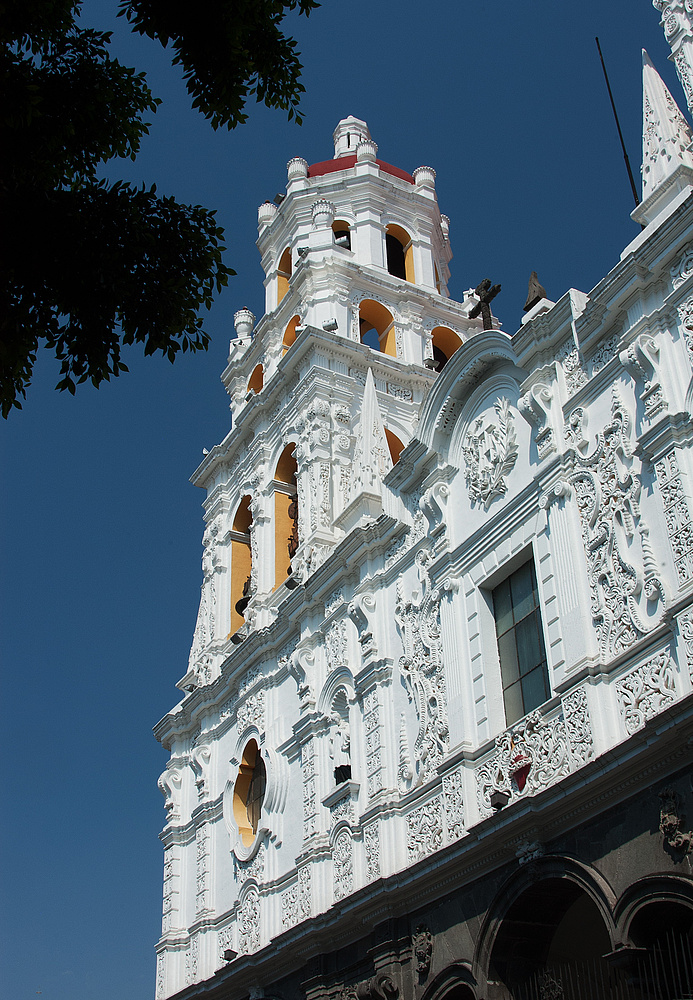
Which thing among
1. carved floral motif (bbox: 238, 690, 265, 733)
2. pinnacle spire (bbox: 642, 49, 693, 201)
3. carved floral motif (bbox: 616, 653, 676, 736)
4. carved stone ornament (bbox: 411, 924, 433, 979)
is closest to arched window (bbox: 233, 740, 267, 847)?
carved floral motif (bbox: 238, 690, 265, 733)

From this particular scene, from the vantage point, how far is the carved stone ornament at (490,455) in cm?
1424

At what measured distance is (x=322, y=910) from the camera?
1529cm

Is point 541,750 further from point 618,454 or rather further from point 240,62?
point 240,62

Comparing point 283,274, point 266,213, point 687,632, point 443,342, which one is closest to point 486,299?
point 687,632

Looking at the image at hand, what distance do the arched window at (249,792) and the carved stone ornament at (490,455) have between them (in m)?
7.06

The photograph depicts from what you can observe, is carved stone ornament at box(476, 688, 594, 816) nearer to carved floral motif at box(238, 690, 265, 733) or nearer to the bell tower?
the bell tower

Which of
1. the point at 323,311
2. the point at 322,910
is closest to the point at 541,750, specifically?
the point at 322,910

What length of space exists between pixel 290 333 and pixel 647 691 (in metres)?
15.9

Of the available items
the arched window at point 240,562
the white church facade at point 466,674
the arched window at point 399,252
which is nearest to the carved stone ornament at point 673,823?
the white church facade at point 466,674

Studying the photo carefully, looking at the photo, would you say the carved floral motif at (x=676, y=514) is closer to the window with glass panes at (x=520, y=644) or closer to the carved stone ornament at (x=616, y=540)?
the carved stone ornament at (x=616, y=540)

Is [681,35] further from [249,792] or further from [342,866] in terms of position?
[249,792]

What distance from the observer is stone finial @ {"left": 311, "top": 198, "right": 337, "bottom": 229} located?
987 inches

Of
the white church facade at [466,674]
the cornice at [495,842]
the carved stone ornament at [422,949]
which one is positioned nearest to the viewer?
the cornice at [495,842]

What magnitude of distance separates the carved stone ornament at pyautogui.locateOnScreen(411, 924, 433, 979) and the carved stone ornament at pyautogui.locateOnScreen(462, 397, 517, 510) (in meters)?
5.30
